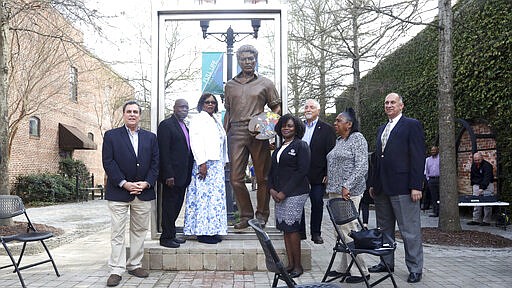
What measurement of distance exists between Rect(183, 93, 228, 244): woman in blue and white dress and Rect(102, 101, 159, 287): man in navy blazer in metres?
0.65

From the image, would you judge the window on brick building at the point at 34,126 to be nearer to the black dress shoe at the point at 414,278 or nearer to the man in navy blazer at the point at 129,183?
the man in navy blazer at the point at 129,183

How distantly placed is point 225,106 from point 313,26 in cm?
677

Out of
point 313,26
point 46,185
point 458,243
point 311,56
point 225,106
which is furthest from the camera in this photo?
point 46,185

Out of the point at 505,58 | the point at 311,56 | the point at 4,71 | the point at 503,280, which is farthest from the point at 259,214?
the point at 311,56

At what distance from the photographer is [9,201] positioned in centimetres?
598

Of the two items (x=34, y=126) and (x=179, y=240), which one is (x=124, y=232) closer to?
(x=179, y=240)

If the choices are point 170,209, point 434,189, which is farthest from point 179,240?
point 434,189

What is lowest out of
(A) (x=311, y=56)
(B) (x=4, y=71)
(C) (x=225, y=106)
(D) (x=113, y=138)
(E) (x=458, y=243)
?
(E) (x=458, y=243)

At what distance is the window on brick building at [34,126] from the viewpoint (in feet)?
63.0

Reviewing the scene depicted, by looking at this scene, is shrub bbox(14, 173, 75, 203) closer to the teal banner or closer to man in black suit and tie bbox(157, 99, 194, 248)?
the teal banner

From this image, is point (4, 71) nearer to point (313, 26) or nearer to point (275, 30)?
point (275, 30)

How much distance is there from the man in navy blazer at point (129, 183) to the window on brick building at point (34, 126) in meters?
15.3

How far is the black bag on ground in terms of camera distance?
15.6 ft

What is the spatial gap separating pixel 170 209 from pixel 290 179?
5.49 ft
